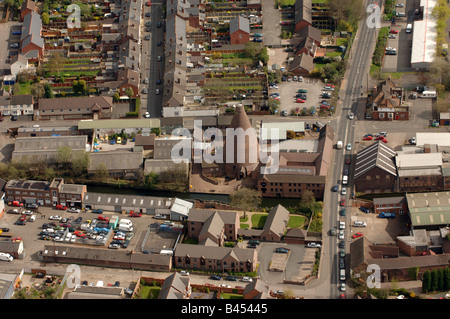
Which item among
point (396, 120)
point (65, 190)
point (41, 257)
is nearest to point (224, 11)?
point (396, 120)

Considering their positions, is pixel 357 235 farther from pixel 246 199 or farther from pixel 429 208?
pixel 246 199

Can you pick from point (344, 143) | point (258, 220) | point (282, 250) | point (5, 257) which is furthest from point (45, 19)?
point (282, 250)

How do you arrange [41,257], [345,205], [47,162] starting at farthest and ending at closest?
[47,162]
[345,205]
[41,257]

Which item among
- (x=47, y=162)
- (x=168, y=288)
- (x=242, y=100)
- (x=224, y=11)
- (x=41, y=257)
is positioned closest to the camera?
(x=168, y=288)

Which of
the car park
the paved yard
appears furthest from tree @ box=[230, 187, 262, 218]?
the paved yard

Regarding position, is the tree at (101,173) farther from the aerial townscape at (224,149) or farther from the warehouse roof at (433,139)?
the warehouse roof at (433,139)

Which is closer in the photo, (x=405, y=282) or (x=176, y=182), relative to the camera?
(x=405, y=282)

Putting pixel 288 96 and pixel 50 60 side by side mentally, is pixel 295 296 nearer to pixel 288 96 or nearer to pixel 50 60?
pixel 288 96
